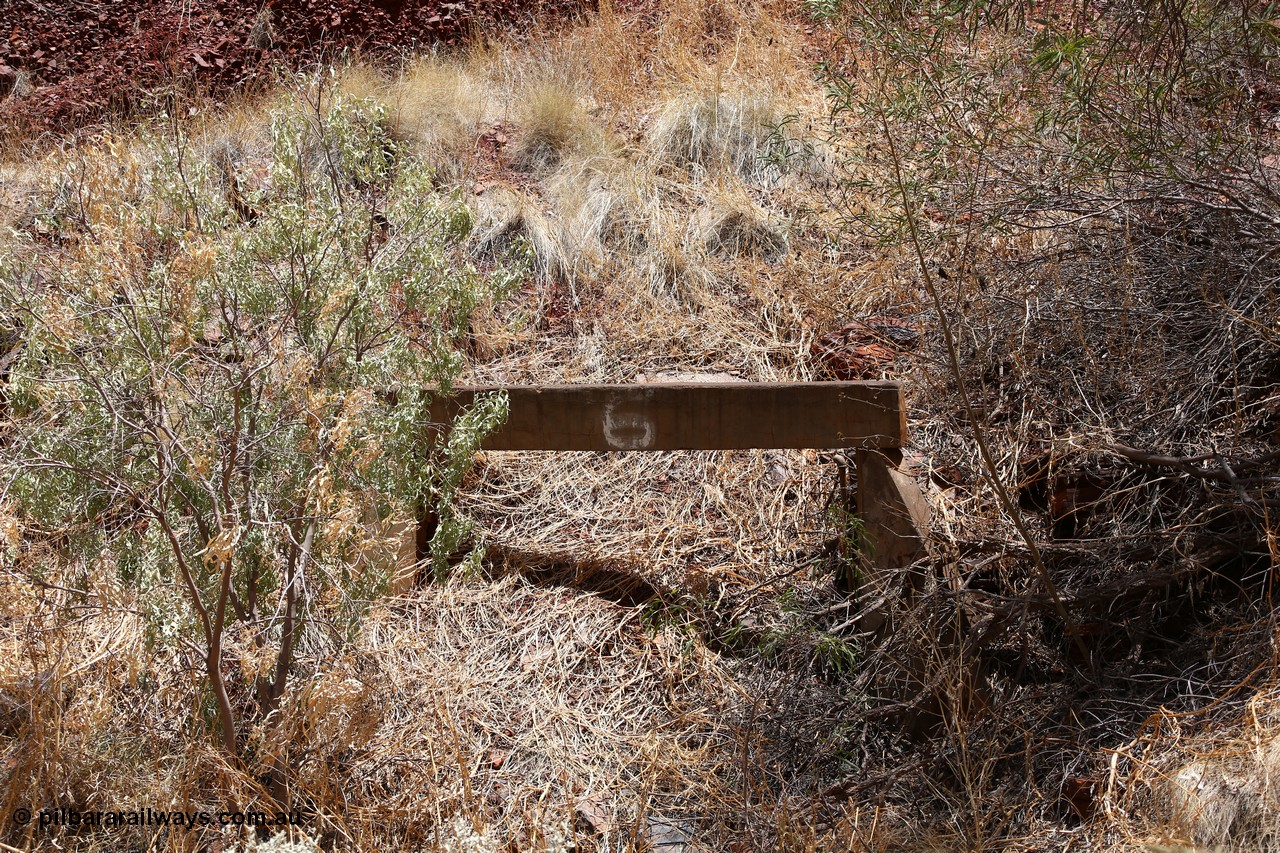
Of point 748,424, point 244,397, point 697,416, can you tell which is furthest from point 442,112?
point 244,397

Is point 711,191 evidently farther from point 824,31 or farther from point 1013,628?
point 1013,628

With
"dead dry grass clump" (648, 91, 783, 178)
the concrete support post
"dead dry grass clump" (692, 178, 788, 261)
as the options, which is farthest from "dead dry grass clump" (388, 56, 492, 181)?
the concrete support post

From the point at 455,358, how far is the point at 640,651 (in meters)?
1.27

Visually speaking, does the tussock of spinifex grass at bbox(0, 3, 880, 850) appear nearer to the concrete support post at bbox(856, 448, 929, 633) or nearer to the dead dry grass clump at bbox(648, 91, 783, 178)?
the dead dry grass clump at bbox(648, 91, 783, 178)

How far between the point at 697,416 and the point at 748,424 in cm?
18

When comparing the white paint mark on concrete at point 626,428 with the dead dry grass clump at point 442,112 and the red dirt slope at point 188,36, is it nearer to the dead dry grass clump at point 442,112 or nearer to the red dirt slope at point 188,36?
the dead dry grass clump at point 442,112

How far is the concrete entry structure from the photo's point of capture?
366cm

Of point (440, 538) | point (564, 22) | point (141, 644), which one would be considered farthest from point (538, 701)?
point (564, 22)

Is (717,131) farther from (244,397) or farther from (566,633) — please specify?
(244,397)

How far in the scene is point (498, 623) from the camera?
13.5 ft

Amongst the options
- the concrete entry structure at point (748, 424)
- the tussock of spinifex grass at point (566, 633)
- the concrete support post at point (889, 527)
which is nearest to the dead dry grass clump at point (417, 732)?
the tussock of spinifex grass at point (566, 633)

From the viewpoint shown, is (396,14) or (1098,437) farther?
(396,14)

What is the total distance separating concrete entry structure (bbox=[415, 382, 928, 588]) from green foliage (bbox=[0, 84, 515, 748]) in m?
0.35

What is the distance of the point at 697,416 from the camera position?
3.80 meters
